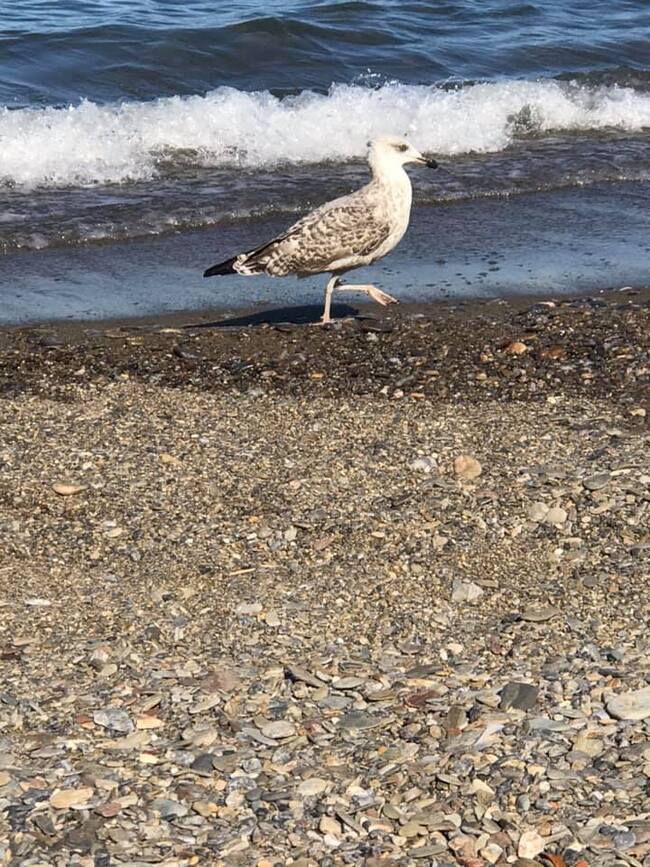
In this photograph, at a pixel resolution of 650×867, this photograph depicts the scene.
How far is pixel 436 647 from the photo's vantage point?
5316 millimetres

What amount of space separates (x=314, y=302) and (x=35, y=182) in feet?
13.7

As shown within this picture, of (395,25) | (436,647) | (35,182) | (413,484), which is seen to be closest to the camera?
(436,647)

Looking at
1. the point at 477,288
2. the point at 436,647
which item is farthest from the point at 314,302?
the point at 436,647

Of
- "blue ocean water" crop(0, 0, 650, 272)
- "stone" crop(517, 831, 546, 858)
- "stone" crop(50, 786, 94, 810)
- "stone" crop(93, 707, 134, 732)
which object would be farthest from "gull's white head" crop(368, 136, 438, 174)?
"stone" crop(517, 831, 546, 858)

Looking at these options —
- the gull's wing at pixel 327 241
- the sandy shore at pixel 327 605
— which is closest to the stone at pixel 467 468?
the sandy shore at pixel 327 605

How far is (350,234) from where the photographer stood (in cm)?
932

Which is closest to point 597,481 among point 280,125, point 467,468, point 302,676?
point 467,468

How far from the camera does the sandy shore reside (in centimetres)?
435

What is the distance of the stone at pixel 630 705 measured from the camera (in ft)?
15.7

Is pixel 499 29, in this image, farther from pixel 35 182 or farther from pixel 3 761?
pixel 3 761

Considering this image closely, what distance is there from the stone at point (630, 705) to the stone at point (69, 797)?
165cm

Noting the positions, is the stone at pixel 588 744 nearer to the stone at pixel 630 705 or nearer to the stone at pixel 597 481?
the stone at pixel 630 705

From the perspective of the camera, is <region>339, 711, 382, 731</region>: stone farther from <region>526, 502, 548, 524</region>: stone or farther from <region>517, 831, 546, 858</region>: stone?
<region>526, 502, 548, 524</region>: stone

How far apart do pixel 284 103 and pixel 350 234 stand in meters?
7.07
